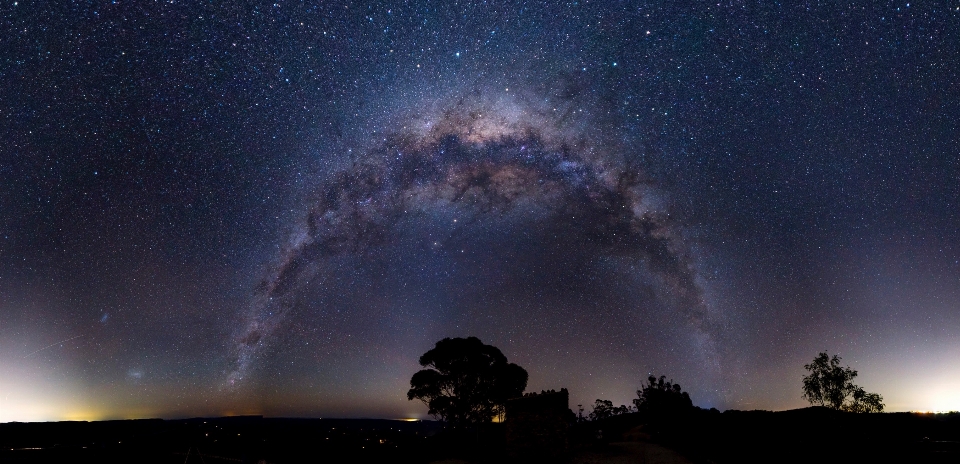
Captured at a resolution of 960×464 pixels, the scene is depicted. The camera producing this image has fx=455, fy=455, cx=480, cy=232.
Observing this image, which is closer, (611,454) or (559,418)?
(559,418)

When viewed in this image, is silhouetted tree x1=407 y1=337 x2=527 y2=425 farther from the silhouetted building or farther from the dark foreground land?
the silhouetted building

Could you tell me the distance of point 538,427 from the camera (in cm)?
2591

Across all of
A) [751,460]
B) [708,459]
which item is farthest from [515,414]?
[751,460]

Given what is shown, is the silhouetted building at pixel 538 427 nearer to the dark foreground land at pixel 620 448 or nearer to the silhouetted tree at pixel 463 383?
the dark foreground land at pixel 620 448

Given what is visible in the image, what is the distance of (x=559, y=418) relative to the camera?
26.3 m

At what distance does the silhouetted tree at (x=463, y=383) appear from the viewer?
4203 cm

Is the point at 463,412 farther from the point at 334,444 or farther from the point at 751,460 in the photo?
the point at 751,460

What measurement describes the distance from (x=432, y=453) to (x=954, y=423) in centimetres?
3094

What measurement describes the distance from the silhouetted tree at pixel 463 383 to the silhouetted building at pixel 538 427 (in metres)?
16.4

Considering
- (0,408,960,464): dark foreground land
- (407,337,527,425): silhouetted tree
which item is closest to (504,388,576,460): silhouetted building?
(0,408,960,464): dark foreground land

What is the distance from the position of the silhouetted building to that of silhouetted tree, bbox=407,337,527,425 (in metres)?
16.4

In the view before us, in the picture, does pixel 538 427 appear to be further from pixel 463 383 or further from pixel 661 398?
pixel 661 398

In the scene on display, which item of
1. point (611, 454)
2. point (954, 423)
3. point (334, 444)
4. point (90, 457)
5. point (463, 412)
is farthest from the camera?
point (463, 412)

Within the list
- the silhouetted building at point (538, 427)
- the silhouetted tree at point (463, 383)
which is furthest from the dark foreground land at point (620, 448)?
the silhouetted tree at point (463, 383)
